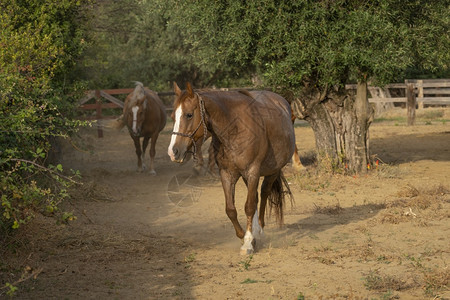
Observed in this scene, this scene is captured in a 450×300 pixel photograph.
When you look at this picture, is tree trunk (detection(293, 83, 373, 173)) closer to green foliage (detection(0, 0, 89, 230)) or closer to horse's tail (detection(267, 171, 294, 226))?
horse's tail (detection(267, 171, 294, 226))

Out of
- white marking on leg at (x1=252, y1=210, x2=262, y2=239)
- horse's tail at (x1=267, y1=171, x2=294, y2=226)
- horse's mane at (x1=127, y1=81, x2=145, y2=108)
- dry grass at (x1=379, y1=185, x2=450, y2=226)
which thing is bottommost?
dry grass at (x1=379, y1=185, x2=450, y2=226)

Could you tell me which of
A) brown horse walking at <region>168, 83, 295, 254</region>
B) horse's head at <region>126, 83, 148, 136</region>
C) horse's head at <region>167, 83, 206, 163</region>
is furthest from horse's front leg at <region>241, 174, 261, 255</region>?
horse's head at <region>126, 83, 148, 136</region>

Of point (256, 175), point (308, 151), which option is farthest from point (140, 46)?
point (256, 175)

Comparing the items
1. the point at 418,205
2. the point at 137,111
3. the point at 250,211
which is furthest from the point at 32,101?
the point at 137,111

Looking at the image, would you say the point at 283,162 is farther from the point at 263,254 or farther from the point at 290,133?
the point at 263,254

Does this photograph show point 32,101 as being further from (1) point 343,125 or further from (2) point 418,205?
(1) point 343,125

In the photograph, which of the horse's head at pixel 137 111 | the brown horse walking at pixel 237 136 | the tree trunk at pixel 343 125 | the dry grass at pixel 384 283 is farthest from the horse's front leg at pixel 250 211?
the horse's head at pixel 137 111

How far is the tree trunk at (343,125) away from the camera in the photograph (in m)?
13.0

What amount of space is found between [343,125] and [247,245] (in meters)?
6.44

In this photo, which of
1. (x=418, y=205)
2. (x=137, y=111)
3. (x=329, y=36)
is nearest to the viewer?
(x=418, y=205)

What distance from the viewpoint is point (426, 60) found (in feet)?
40.0

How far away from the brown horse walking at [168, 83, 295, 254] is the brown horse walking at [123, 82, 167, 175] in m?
7.06

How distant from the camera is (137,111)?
14.7 m

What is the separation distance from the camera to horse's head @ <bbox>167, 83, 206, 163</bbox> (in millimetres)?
6777
